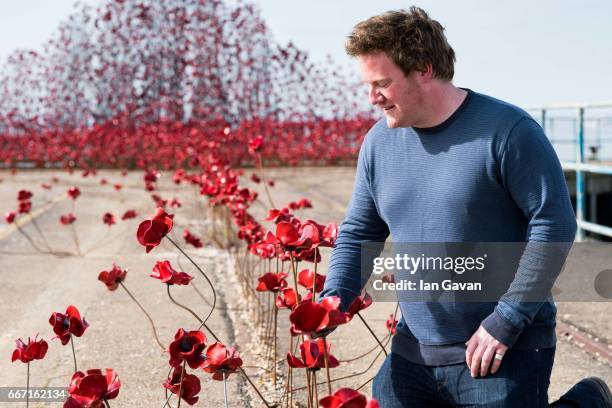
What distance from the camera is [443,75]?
224 cm

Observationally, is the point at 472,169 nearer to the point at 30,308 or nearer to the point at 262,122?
the point at 30,308

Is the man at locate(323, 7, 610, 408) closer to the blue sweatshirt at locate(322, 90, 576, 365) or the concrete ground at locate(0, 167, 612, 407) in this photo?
the blue sweatshirt at locate(322, 90, 576, 365)

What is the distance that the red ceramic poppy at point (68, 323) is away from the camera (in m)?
2.14

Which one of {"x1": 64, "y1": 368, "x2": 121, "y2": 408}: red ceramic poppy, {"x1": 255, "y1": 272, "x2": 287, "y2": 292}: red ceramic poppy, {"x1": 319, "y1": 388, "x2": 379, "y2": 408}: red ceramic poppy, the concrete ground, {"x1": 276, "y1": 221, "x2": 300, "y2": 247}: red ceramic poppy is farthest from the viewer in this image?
the concrete ground

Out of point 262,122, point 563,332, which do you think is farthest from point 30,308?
point 262,122

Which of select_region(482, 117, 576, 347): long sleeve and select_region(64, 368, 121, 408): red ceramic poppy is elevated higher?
select_region(482, 117, 576, 347): long sleeve

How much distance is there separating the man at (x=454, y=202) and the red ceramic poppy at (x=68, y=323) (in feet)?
2.24

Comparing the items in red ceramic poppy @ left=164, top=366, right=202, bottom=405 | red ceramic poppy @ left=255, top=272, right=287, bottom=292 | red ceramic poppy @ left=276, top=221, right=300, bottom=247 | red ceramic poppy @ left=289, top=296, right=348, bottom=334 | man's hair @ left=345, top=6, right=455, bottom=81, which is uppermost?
man's hair @ left=345, top=6, right=455, bottom=81

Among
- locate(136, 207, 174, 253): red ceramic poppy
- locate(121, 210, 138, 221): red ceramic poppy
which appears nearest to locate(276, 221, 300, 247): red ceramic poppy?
locate(136, 207, 174, 253): red ceramic poppy

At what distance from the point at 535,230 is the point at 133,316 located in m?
2.90

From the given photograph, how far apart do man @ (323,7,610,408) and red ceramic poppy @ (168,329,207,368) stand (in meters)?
0.51

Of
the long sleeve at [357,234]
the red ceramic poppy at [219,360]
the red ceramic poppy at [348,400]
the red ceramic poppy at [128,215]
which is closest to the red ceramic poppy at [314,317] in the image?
the red ceramic poppy at [348,400]

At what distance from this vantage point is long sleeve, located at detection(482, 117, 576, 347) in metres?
2.06

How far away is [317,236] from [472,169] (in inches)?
18.6
